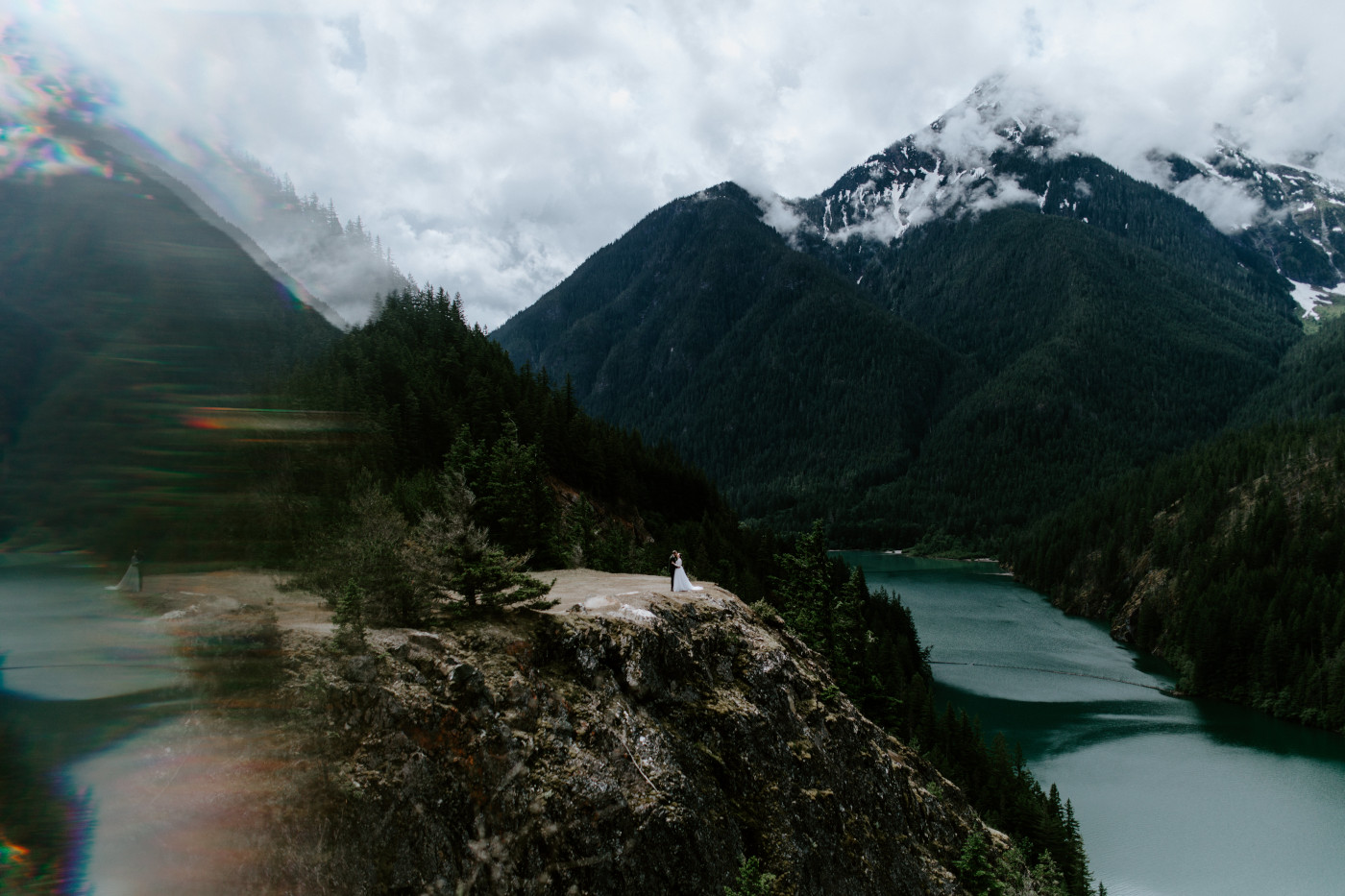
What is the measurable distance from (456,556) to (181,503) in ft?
23.7

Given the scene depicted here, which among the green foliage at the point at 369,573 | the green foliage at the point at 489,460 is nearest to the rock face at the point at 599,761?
the green foliage at the point at 369,573

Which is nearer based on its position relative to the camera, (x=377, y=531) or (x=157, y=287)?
(x=157, y=287)

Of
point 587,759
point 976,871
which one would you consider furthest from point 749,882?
point 976,871

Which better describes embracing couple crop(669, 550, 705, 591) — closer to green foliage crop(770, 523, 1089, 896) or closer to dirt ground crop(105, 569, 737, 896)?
dirt ground crop(105, 569, 737, 896)

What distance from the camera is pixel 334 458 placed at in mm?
22500

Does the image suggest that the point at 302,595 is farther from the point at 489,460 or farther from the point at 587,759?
the point at 489,460

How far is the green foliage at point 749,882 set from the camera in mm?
13814

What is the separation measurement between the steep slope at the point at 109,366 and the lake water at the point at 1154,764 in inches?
1952

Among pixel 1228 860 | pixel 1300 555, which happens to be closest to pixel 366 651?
pixel 1228 860

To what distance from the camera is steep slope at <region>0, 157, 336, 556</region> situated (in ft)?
20.3

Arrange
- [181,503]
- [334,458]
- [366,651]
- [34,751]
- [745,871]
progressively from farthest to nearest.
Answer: [334,458] → [745,871] → [366,651] → [181,503] → [34,751]

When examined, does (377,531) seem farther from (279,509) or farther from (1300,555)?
(1300,555)

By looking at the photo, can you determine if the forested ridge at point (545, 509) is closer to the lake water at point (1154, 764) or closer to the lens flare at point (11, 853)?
the lens flare at point (11, 853)

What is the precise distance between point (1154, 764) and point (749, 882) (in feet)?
194
